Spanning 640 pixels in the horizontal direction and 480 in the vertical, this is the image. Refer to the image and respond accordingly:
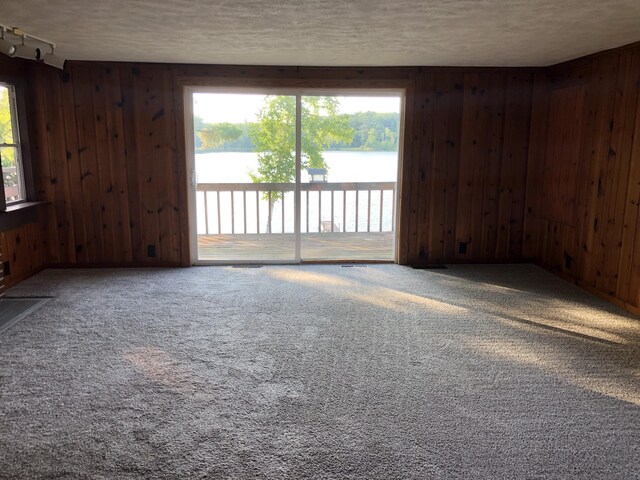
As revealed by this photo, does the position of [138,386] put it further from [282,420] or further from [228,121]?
[228,121]

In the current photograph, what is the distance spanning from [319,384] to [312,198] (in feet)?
14.1

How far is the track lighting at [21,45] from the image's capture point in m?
3.38

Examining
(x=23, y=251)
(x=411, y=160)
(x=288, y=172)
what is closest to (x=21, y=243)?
(x=23, y=251)

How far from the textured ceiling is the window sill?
159 cm

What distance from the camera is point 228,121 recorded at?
18.6ft

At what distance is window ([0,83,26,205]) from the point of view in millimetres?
4934

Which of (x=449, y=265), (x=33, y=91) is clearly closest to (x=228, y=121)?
(x=33, y=91)

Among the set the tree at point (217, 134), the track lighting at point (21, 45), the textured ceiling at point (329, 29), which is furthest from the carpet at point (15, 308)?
the tree at point (217, 134)

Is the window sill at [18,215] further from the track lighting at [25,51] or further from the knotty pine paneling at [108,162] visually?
the track lighting at [25,51]

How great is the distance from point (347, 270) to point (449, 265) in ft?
4.16

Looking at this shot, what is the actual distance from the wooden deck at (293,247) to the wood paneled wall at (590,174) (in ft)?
6.30

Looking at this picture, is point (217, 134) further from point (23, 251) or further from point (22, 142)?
point (23, 251)

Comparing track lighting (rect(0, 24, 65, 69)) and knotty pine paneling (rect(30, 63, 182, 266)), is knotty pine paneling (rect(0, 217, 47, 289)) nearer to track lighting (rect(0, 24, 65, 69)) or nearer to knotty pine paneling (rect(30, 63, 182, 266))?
knotty pine paneling (rect(30, 63, 182, 266))

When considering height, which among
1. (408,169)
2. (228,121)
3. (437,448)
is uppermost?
(228,121)
